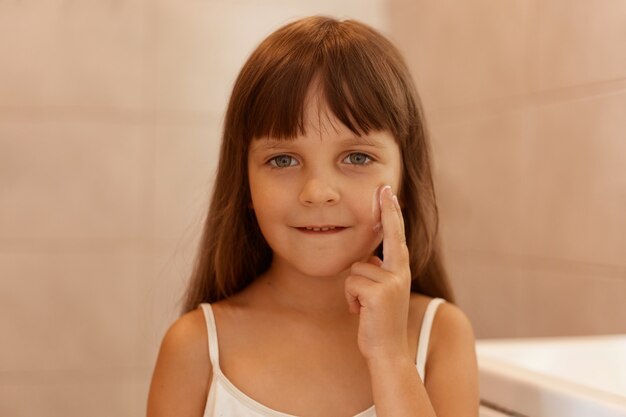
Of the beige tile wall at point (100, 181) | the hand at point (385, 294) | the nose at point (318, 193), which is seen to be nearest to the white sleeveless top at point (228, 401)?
the hand at point (385, 294)

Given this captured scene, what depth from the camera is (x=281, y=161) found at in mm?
924

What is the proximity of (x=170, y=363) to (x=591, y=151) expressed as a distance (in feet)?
2.50

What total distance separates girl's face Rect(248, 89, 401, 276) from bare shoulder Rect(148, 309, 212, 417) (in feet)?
0.48

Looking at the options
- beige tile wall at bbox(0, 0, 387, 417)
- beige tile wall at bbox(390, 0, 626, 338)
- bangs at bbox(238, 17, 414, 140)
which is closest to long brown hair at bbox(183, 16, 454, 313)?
bangs at bbox(238, 17, 414, 140)

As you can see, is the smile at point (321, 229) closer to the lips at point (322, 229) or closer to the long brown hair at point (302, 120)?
the lips at point (322, 229)

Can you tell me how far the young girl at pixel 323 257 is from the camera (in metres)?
0.88

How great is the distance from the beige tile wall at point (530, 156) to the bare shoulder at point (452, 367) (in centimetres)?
42

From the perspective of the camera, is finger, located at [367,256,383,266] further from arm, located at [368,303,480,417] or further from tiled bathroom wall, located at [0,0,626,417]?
tiled bathroom wall, located at [0,0,626,417]

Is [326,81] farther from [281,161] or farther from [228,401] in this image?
[228,401]

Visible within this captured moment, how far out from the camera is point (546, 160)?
145 cm

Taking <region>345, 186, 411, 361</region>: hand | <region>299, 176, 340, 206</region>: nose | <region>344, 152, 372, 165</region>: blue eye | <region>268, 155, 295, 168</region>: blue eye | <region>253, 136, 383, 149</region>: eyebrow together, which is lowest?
<region>345, 186, 411, 361</region>: hand

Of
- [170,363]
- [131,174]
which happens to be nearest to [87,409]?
[131,174]

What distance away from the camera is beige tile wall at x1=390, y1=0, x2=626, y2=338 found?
1305 millimetres

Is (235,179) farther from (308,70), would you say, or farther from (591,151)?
(591,151)
